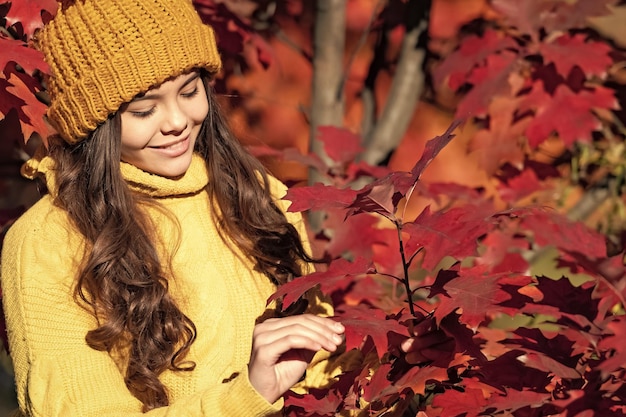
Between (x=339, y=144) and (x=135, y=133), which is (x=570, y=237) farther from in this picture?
(x=339, y=144)

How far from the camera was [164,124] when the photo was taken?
199cm

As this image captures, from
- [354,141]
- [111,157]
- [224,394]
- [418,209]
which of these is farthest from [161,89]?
[418,209]

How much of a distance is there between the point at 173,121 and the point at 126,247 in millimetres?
274

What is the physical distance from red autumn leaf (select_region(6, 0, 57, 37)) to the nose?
0.34 meters

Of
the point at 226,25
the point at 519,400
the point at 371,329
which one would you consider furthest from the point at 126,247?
the point at 226,25

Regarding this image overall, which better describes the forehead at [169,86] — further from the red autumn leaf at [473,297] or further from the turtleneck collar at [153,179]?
the red autumn leaf at [473,297]

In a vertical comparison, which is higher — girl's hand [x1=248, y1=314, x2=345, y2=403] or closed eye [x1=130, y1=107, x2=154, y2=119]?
closed eye [x1=130, y1=107, x2=154, y2=119]

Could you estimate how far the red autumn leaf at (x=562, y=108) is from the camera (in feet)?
9.05

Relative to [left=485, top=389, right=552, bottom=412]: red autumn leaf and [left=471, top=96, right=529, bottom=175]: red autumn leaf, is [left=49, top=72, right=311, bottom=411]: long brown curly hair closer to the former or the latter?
[left=485, top=389, right=552, bottom=412]: red autumn leaf

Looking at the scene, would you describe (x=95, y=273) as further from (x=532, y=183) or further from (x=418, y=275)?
(x=418, y=275)

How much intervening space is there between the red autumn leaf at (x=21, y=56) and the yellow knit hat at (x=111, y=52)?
40mm

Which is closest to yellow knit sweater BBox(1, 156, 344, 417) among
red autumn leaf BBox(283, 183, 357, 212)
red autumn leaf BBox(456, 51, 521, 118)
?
red autumn leaf BBox(283, 183, 357, 212)

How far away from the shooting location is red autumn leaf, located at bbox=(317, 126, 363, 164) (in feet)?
9.02

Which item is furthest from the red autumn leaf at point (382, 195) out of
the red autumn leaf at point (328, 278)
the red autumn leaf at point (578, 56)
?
the red autumn leaf at point (578, 56)
